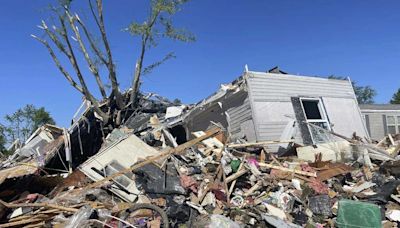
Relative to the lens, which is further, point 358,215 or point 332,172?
point 332,172

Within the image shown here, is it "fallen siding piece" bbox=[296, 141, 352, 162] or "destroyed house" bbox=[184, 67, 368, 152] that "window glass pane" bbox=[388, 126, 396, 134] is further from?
"fallen siding piece" bbox=[296, 141, 352, 162]

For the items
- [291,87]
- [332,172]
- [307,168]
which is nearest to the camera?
[332,172]

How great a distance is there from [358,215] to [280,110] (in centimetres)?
619

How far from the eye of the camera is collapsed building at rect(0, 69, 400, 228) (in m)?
7.48

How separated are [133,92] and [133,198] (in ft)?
31.7

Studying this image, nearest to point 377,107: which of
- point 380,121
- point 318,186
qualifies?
point 380,121

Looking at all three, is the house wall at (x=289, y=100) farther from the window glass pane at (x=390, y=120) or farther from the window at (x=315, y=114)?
the window glass pane at (x=390, y=120)

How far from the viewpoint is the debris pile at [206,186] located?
736 centimetres

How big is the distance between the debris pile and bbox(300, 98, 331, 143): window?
5.59 ft

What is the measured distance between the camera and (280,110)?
12844mm

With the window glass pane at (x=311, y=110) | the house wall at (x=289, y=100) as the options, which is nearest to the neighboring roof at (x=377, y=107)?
the house wall at (x=289, y=100)

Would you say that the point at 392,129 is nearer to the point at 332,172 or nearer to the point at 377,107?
the point at 377,107

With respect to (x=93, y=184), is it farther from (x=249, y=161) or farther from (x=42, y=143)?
(x=42, y=143)

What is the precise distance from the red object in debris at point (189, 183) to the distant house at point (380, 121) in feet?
50.0
